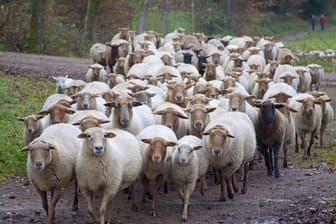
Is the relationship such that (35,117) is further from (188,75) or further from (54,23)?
(54,23)

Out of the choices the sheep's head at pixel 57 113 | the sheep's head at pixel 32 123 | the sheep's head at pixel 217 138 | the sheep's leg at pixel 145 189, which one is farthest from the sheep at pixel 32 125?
the sheep's head at pixel 217 138

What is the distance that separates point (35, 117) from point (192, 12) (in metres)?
36.8

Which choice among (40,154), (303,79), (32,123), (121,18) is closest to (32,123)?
(32,123)

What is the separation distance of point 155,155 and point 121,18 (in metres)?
29.7

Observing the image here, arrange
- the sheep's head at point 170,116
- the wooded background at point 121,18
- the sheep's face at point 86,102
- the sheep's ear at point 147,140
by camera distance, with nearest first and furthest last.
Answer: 1. the sheep's ear at point 147,140
2. the sheep's head at point 170,116
3. the sheep's face at point 86,102
4. the wooded background at point 121,18

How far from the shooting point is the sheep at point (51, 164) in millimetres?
9555

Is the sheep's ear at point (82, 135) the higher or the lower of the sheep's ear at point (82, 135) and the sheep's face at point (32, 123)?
the higher

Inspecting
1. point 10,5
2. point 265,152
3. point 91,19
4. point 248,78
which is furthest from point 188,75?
point 91,19

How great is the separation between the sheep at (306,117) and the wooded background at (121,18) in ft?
55.1

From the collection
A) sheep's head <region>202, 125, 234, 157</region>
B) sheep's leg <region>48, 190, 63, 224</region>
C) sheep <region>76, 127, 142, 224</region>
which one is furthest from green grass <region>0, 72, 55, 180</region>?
sheep's head <region>202, 125, 234, 157</region>

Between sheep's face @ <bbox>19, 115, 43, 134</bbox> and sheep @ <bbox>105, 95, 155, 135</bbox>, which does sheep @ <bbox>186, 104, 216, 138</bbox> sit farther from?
sheep's face @ <bbox>19, 115, 43, 134</bbox>

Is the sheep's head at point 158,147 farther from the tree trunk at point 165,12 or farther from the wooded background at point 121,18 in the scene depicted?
the tree trunk at point 165,12

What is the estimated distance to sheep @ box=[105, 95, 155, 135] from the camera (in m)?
11.7

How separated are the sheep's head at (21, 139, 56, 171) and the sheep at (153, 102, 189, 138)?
121 inches
